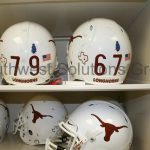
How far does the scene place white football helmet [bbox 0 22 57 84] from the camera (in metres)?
0.90

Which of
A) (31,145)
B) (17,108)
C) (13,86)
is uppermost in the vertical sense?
(13,86)

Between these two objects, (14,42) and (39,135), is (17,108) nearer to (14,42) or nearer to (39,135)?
(39,135)

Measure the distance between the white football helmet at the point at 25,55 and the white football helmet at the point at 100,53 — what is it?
99 mm

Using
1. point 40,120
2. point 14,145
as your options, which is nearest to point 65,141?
point 40,120

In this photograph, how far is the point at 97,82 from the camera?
906 mm

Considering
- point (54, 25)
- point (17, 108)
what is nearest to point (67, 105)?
point (17, 108)

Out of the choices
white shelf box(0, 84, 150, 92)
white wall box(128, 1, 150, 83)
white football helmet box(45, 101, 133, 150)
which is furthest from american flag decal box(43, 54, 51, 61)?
white wall box(128, 1, 150, 83)

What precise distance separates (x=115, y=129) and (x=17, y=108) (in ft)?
2.16

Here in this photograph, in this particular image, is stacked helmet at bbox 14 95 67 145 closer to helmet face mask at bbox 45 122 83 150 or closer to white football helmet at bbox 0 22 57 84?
helmet face mask at bbox 45 122 83 150

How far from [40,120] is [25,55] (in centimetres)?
31

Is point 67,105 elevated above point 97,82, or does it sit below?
below

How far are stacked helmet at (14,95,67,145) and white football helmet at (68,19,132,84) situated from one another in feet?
0.78

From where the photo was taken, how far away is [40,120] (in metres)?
1.07

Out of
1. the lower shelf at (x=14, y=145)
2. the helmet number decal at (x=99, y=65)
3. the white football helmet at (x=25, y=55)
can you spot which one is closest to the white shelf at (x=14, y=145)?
the lower shelf at (x=14, y=145)
